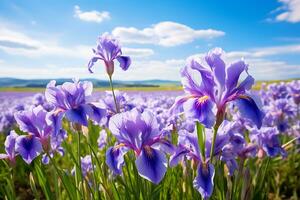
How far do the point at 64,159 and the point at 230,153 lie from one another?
12.6 feet

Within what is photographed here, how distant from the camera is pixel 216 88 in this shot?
1763mm

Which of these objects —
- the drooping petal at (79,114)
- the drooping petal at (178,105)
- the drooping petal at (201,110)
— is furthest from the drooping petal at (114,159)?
the drooping petal at (201,110)

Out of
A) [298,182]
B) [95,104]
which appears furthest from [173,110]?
[298,182]

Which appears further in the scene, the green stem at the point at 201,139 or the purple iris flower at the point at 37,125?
the purple iris flower at the point at 37,125

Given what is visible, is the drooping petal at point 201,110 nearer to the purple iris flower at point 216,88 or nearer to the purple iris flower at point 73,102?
the purple iris flower at point 216,88

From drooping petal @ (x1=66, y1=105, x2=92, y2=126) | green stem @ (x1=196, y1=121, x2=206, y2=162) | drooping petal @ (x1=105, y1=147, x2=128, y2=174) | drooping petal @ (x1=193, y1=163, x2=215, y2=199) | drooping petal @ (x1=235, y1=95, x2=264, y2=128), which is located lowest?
drooping petal @ (x1=193, y1=163, x2=215, y2=199)

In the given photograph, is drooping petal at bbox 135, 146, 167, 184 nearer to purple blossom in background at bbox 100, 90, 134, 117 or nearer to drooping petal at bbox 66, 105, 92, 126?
drooping petal at bbox 66, 105, 92, 126

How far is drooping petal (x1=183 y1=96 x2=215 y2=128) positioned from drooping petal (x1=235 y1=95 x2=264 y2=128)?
0.16 m

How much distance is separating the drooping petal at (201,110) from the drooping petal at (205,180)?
342mm

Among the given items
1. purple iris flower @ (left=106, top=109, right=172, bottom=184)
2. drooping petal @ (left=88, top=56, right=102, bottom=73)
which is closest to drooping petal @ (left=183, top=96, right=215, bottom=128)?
purple iris flower @ (left=106, top=109, right=172, bottom=184)

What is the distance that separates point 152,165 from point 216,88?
20.4 inches

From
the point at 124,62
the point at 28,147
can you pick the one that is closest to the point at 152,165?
the point at 28,147

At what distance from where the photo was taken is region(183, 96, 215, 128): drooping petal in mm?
1638

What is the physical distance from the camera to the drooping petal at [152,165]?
1709mm
